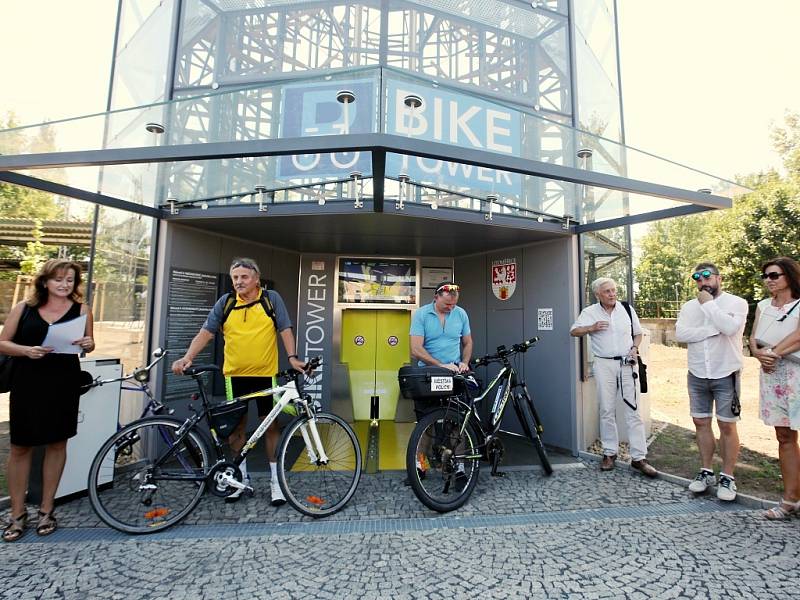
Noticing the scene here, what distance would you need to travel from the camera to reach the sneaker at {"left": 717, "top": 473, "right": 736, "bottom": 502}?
120 inches

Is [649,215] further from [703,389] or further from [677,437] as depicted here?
[677,437]

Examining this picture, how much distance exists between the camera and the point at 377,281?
571cm

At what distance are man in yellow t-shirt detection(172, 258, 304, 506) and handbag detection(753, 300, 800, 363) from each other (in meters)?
3.45

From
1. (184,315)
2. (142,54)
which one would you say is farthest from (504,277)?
(142,54)

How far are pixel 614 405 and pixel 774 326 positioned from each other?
1380mm

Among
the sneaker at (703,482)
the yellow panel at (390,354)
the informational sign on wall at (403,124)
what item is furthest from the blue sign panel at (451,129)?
the sneaker at (703,482)

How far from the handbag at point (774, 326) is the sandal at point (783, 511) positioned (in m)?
0.98

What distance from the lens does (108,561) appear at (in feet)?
7.51

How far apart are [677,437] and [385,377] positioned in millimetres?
3782

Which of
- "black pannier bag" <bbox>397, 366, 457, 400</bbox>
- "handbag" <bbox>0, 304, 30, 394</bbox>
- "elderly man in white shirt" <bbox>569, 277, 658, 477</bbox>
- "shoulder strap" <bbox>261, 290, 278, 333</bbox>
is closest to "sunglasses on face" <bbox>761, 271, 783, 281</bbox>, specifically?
"elderly man in white shirt" <bbox>569, 277, 658, 477</bbox>

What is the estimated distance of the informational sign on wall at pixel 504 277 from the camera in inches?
201

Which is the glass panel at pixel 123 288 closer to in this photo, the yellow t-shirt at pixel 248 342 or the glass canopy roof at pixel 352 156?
the glass canopy roof at pixel 352 156

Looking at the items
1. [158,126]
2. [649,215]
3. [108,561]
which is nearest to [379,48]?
[158,126]

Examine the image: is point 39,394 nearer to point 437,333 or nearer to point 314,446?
point 314,446
